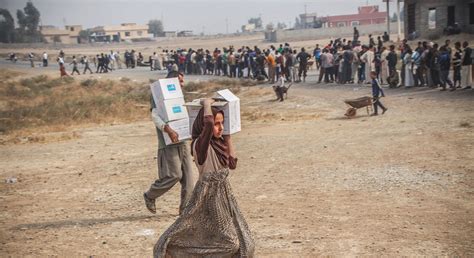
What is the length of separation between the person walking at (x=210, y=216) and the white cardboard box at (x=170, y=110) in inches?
78.4

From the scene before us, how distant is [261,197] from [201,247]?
3300 mm

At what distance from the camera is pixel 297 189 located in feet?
26.6

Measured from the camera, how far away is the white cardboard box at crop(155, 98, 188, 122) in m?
6.58

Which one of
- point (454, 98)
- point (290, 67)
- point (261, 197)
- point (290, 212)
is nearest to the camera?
point (290, 212)

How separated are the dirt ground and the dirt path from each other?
2 cm

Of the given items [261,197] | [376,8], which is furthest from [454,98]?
[376,8]

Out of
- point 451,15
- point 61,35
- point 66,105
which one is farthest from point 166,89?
point 61,35

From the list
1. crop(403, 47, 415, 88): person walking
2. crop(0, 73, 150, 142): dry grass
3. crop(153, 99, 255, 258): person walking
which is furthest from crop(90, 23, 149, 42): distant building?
crop(153, 99, 255, 258): person walking

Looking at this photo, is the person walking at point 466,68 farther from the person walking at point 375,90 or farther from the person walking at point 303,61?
the person walking at point 303,61

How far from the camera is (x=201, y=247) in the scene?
463 cm

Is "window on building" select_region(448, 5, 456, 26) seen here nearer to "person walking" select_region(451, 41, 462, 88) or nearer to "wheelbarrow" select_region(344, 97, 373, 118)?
"person walking" select_region(451, 41, 462, 88)

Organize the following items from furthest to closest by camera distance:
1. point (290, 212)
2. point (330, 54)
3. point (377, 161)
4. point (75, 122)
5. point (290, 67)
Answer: point (290, 67), point (330, 54), point (75, 122), point (377, 161), point (290, 212)

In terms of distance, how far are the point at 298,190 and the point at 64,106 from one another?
15030mm

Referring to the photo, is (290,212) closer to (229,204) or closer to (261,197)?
(261,197)
